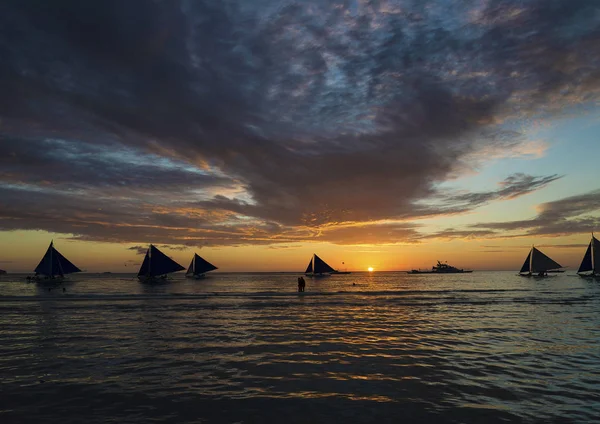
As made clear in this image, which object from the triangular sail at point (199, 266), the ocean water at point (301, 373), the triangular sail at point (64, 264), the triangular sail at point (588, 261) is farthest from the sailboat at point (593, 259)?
the triangular sail at point (64, 264)

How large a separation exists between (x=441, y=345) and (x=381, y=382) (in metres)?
8.33

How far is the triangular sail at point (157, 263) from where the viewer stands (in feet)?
368

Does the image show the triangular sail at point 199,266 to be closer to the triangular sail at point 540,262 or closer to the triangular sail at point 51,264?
the triangular sail at point 51,264

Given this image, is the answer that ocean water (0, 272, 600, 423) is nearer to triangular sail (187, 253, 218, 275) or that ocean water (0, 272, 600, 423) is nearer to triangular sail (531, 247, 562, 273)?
triangular sail (531, 247, 562, 273)

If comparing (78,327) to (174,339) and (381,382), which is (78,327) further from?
(381,382)

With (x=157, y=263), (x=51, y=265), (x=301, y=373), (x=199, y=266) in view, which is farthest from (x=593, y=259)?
(x=51, y=265)

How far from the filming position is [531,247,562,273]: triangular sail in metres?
127

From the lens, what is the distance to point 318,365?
51.8 ft

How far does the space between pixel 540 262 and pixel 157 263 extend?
13132 centimetres

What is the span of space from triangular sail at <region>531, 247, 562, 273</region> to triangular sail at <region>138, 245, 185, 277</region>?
408ft

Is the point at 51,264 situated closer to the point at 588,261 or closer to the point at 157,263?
the point at 157,263

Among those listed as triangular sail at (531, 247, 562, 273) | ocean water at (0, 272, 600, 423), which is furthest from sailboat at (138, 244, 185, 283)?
triangular sail at (531, 247, 562, 273)

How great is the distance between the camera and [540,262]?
423 feet

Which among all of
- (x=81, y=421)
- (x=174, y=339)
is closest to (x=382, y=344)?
(x=174, y=339)
